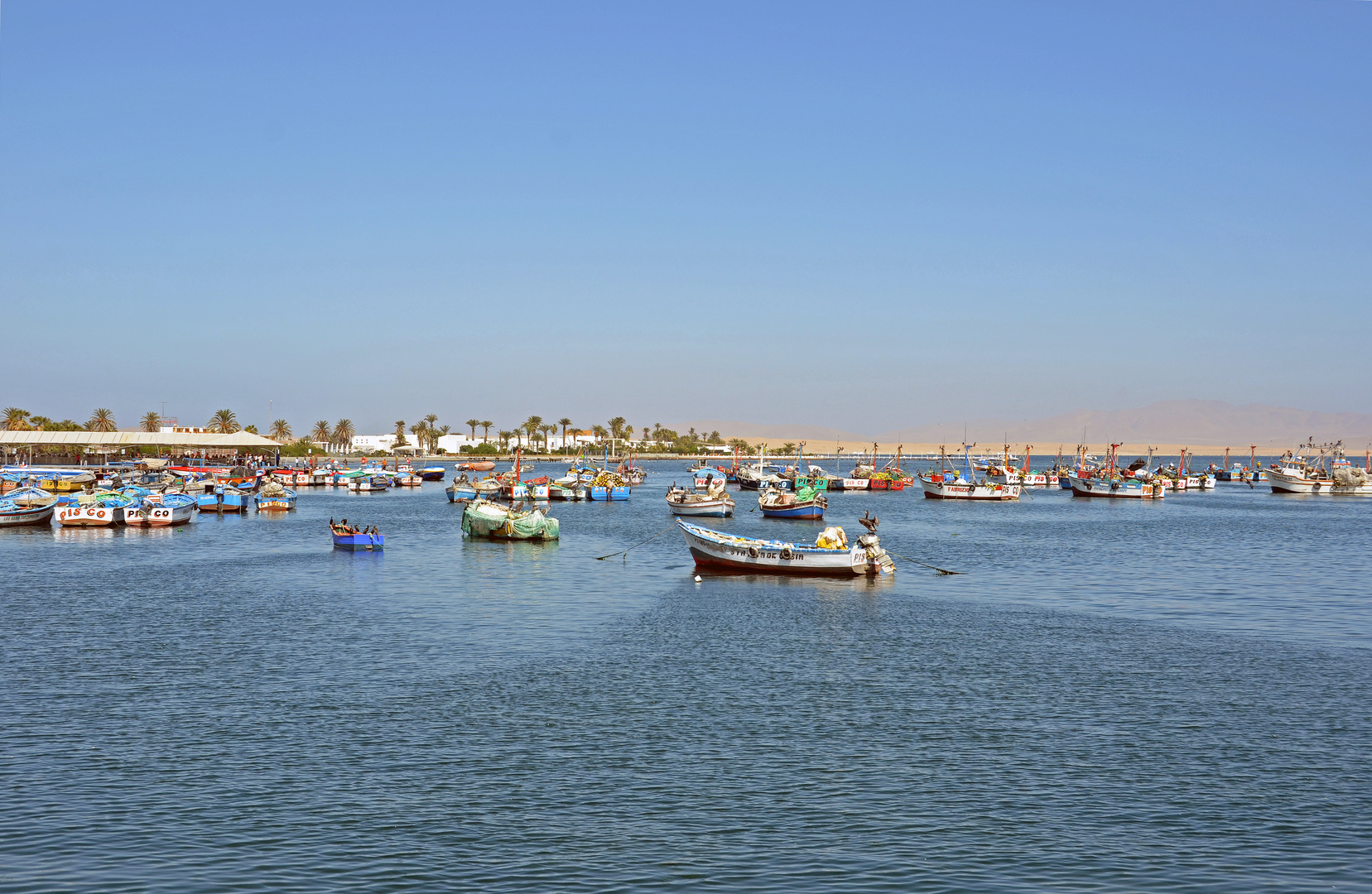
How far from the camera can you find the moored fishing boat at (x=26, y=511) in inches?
4117

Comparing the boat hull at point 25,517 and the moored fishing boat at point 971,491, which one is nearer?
the boat hull at point 25,517

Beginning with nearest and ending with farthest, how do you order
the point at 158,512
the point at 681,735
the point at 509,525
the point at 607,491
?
the point at 681,735
the point at 509,525
the point at 158,512
the point at 607,491

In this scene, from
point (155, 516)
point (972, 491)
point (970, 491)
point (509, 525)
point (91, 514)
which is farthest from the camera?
point (972, 491)

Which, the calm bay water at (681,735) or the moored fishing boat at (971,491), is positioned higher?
the moored fishing boat at (971,491)

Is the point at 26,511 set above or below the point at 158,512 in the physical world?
above

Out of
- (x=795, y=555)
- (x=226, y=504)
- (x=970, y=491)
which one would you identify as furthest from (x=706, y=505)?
(x=970, y=491)

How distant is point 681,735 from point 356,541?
6044 cm

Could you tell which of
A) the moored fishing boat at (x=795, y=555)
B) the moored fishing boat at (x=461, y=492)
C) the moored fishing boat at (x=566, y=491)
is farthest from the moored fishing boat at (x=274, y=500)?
the moored fishing boat at (x=795, y=555)

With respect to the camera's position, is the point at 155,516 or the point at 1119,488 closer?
the point at 155,516

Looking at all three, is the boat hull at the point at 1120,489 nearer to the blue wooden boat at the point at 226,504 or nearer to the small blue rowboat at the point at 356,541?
the blue wooden boat at the point at 226,504

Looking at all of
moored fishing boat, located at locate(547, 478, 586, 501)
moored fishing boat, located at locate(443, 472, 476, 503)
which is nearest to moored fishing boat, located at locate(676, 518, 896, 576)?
moored fishing boat, located at locate(443, 472, 476, 503)

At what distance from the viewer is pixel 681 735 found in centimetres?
3438

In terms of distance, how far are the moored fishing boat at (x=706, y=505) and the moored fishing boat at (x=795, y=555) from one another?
54.4 meters

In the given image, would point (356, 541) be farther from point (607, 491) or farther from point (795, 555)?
point (607, 491)
